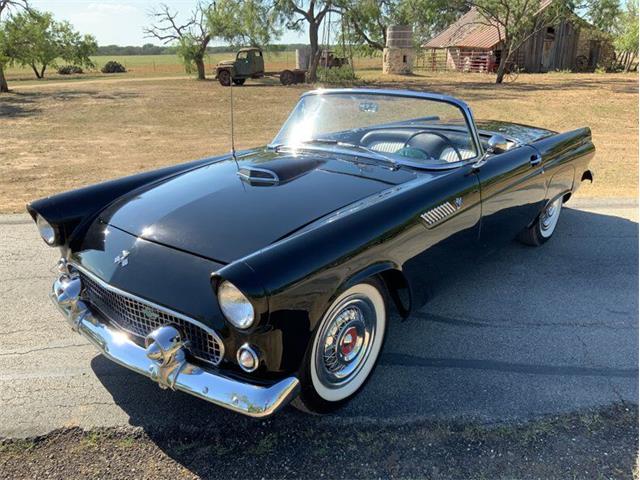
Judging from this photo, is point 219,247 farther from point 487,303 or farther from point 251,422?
point 487,303

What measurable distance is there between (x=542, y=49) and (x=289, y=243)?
3816 centimetres

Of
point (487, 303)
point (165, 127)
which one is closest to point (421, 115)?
point (487, 303)

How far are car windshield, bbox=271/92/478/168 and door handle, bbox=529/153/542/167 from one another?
688 mm

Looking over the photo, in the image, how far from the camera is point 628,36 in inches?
1204

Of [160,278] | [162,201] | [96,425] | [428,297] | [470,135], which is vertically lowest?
[96,425]

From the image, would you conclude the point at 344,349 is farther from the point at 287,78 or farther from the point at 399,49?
the point at 399,49

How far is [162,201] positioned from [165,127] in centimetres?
Answer: 1158

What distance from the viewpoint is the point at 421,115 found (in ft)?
12.5

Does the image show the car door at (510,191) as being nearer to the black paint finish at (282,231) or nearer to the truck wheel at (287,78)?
the black paint finish at (282,231)

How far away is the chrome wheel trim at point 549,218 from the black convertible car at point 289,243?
83cm

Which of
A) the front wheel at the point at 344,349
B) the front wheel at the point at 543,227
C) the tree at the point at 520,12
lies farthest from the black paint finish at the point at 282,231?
the tree at the point at 520,12

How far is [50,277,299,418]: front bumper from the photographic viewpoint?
2.04 metres

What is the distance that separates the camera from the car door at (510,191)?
3443 millimetres

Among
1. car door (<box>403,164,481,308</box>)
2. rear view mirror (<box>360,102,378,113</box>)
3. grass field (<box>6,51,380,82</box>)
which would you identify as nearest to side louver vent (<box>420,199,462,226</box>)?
car door (<box>403,164,481,308</box>)
